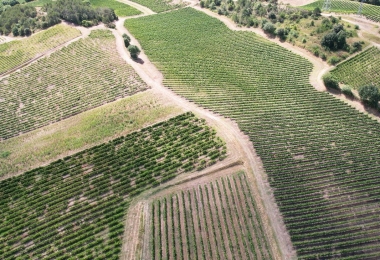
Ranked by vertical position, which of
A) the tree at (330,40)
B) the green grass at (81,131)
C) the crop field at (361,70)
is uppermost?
the tree at (330,40)

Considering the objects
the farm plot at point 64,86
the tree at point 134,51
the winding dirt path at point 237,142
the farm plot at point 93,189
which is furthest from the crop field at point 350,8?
the farm plot at point 93,189

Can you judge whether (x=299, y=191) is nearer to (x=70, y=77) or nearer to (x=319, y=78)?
(x=319, y=78)

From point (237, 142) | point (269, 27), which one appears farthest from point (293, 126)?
point (269, 27)

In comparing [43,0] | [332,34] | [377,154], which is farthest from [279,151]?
[43,0]

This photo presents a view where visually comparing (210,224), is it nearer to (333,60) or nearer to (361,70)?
(333,60)

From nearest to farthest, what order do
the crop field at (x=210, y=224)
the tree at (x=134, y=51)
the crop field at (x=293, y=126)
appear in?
the crop field at (x=210, y=224), the crop field at (x=293, y=126), the tree at (x=134, y=51)

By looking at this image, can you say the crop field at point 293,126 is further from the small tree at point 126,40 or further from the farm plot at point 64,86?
the farm plot at point 64,86
